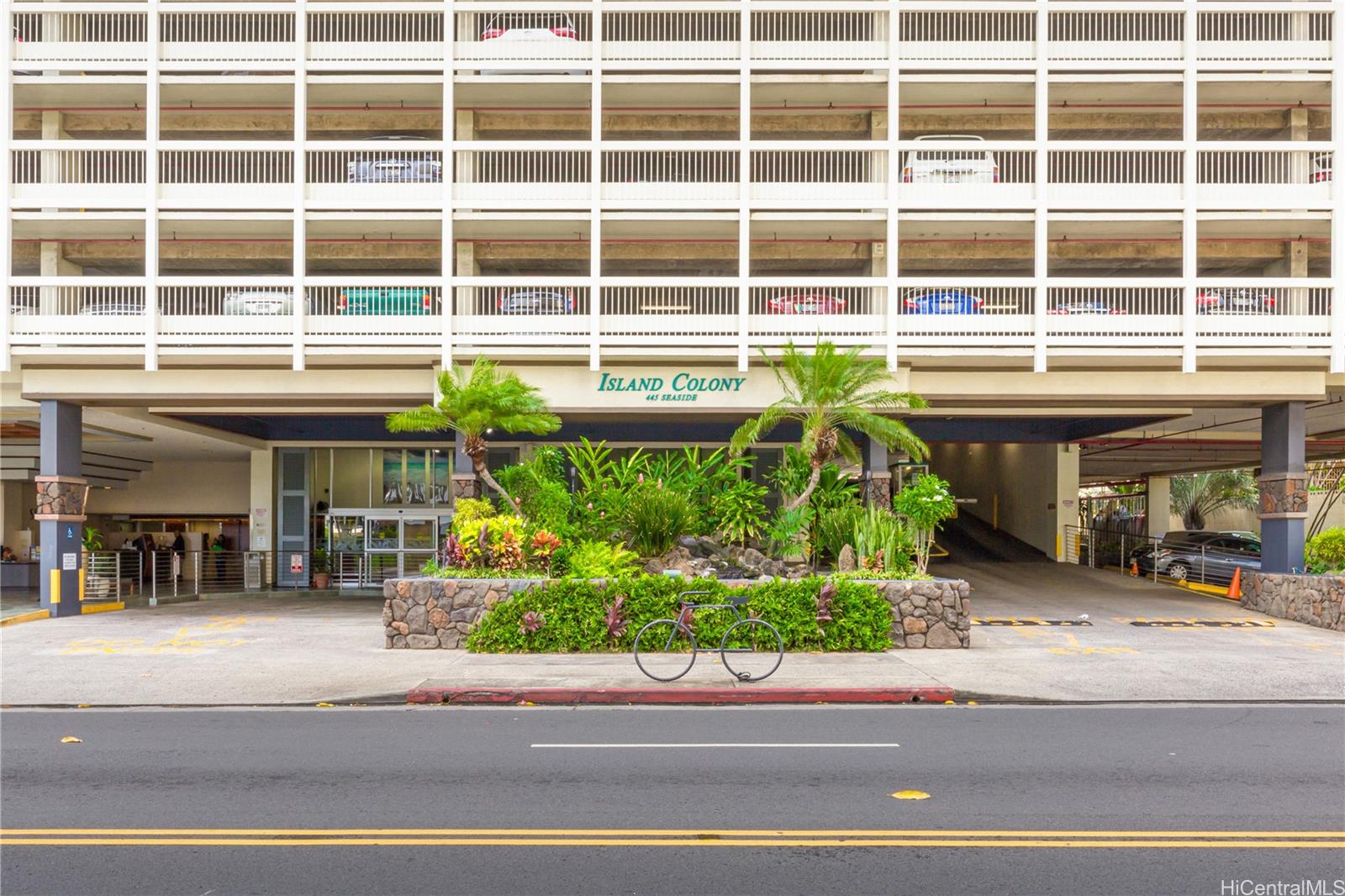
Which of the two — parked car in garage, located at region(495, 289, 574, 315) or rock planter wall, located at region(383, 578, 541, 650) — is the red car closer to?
parked car in garage, located at region(495, 289, 574, 315)

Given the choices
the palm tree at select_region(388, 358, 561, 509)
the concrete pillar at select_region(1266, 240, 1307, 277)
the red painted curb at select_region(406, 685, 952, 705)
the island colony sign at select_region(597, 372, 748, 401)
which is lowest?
the red painted curb at select_region(406, 685, 952, 705)

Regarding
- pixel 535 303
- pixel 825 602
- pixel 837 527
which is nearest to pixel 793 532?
pixel 837 527

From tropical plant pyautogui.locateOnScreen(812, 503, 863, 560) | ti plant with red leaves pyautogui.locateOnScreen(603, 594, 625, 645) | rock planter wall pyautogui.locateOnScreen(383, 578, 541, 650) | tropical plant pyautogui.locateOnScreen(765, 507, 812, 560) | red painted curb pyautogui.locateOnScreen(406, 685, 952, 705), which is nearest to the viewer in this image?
red painted curb pyautogui.locateOnScreen(406, 685, 952, 705)

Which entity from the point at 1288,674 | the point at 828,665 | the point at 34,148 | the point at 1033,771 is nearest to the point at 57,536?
the point at 34,148

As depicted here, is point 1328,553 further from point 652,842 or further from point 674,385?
point 652,842

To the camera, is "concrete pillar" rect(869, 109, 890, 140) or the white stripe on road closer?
the white stripe on road

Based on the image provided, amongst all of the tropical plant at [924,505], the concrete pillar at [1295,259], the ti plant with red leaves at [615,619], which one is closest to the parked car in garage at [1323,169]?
the concrete pillar at [1295,259]

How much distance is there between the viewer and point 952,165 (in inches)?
776

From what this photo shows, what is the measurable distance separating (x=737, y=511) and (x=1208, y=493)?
154 ft

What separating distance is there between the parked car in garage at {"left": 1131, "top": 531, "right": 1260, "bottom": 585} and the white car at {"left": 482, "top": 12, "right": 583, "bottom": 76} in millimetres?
20966

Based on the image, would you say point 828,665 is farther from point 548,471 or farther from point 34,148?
point 34,148

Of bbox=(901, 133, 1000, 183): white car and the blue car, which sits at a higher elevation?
bbox=(901, 133, 1000, 183): white car

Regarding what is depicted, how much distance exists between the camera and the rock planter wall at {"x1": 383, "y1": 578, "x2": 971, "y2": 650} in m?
15.2

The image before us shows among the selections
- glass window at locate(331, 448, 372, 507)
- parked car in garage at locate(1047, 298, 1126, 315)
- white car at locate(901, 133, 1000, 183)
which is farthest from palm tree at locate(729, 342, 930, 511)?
glass window at locate(331, 448, 372, 507)
